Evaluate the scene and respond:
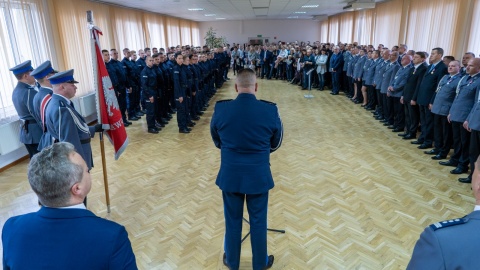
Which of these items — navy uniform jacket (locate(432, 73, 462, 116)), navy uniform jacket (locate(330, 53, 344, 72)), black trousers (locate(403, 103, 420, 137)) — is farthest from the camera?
navy uniform jacket (locate(330, 53, 344, 72))

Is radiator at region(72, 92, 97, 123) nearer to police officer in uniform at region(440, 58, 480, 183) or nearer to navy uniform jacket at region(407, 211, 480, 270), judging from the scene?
police officer in uniform at region(440, 58, 480, 183)

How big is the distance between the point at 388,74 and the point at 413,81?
3.51 feet

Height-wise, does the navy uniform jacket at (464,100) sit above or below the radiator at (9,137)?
above

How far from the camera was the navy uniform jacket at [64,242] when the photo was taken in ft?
3.40

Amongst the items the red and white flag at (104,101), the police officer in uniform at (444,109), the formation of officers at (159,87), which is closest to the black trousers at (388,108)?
the police officer in uniform at (444,109)

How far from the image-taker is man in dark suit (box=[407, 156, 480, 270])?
936 millimetres

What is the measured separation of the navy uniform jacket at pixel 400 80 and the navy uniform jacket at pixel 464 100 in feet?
5.64

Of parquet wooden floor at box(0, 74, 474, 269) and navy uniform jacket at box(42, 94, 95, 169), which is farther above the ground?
navy uniform jacket at box(42, 94, 95, 169)

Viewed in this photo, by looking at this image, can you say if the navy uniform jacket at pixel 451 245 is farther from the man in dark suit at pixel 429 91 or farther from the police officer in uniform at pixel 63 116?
the man in dark suit at pixel 429 91

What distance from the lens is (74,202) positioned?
1150mm

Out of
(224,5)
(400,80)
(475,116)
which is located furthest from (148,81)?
(224,5)

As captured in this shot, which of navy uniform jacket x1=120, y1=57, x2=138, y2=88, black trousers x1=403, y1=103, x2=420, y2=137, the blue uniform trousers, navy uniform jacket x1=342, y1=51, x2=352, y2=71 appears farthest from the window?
navy uniform jacket x1=342, y1=51, x2=352, y2=71

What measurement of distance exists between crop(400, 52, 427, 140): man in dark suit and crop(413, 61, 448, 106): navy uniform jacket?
0.86ft

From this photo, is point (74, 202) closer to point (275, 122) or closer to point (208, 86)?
point (275, 122)
